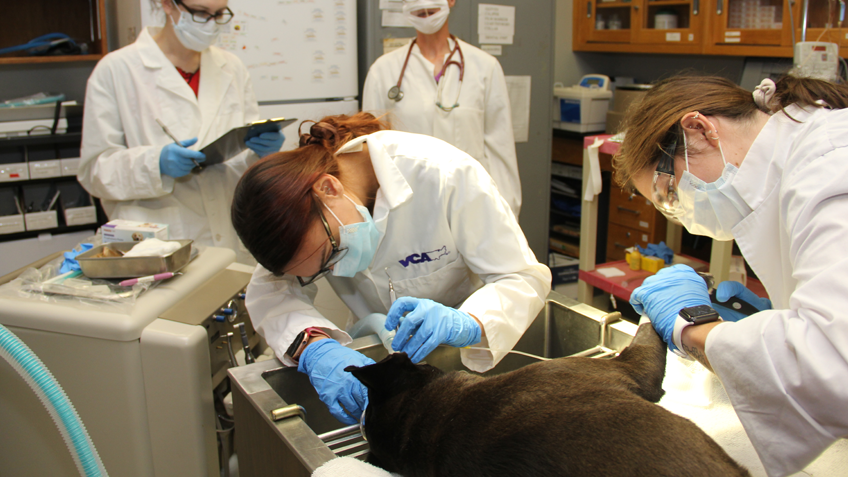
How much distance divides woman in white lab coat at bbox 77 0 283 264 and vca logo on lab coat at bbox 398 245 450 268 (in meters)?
0.81

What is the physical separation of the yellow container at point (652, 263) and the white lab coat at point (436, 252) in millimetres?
1501

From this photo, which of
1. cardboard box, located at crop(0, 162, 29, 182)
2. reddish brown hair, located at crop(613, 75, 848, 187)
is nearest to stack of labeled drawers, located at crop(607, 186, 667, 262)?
reddish brown hair, located at crop(613, 75, 848, 187)

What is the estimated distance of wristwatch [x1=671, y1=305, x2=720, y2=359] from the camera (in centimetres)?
83

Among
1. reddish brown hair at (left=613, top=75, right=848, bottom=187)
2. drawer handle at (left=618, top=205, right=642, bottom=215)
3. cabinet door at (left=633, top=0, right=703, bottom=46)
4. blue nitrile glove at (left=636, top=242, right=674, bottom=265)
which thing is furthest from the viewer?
drawer handle at (left=618, top=205, right=642, bottom=215)

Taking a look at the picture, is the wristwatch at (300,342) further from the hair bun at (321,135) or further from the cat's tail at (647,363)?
the cat's tail at (647,363)

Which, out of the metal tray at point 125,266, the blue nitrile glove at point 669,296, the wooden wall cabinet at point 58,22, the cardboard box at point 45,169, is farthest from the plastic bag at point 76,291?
the wooden wall cabinet at point 58,22

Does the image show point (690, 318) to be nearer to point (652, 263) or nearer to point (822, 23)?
point (652, 263)

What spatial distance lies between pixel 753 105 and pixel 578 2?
11.7ft

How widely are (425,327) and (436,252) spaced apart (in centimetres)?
28

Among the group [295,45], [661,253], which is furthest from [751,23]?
[295,45]

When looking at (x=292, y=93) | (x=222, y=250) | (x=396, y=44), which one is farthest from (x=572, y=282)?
(x=222, y=250)

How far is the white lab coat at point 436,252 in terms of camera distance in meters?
1.08

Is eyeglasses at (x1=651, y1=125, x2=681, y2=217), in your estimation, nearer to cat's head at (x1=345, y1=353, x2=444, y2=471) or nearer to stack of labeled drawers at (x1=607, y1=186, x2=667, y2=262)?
cat's head at (x1=345, y1=353, x2=444, y2=471)

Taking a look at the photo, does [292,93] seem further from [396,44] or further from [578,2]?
[578,2]
